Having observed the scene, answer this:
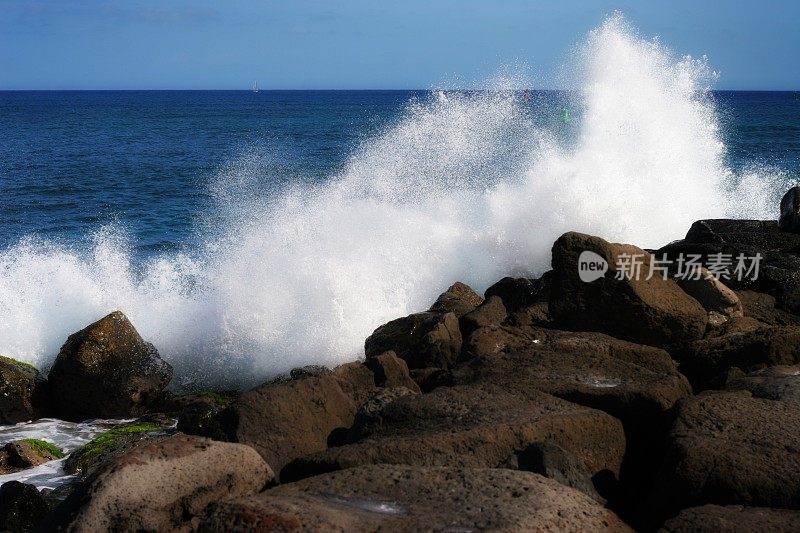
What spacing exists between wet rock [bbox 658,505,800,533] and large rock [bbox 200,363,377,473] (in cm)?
211

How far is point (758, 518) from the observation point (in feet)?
9.68

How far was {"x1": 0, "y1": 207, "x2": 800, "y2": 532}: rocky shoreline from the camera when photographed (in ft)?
9.80

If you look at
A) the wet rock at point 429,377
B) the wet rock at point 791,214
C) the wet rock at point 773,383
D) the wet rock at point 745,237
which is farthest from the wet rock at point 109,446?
the wet rock at point 791,214

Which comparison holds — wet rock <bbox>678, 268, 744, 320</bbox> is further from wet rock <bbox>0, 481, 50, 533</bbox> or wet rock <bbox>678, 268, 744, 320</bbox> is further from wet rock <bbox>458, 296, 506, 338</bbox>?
wet rock <bbox>0, 481, 50, 533</bbox>

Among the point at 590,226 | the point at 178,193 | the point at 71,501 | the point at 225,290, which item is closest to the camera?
the point at 71,501

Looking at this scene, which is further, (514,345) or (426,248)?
(426,248)

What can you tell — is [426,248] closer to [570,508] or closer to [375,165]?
[375,165]

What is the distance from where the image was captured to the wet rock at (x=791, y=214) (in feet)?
31.6

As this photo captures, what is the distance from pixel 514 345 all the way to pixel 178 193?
1791 cm

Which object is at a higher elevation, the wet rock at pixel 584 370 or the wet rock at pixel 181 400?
the wet rock at pixel 584 370

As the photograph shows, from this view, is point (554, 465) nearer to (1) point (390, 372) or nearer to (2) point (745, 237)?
(1) point (390, 372)

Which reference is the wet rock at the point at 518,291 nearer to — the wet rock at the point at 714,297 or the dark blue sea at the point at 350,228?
the wet rock at the point at 714,297

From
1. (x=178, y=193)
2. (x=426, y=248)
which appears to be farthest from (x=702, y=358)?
(x=178, y=193)

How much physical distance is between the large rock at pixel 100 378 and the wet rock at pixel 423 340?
2.41 meters
